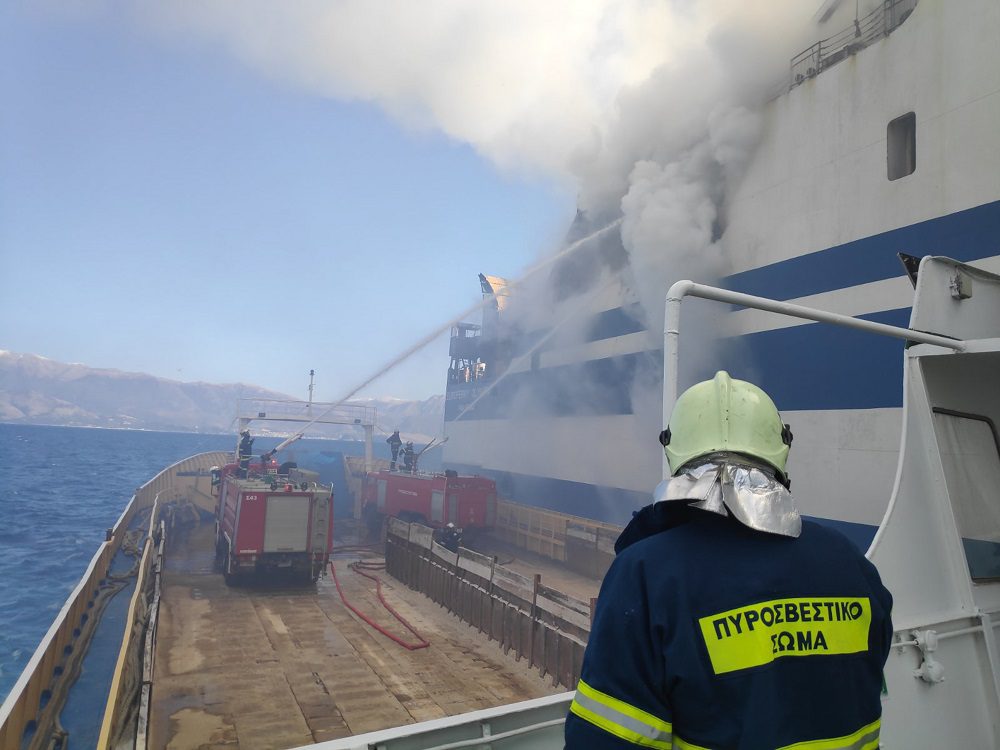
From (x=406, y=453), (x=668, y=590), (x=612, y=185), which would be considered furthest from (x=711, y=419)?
(x=406, y=453)

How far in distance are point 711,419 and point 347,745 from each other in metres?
1.80

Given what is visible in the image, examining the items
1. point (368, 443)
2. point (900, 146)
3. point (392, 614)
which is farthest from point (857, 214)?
point (368, 443)

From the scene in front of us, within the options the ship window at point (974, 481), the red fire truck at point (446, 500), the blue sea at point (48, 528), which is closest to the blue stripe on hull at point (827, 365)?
the ship window at point (974, 481)

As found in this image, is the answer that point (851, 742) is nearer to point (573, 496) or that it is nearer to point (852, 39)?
point (852, 39)

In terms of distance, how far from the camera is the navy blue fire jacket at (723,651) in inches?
53.3

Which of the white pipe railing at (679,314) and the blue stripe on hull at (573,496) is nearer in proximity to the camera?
the white pipe railing at (679,314)

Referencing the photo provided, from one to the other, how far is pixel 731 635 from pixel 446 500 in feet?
60.1

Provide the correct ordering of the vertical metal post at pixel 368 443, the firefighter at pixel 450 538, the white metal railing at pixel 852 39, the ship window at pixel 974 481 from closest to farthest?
the ship window at pixel 974 481 < the white metal railing at pixel 852 39 < the firefighter at pixel 450 538 < the vertical metal post at pixel 368 443

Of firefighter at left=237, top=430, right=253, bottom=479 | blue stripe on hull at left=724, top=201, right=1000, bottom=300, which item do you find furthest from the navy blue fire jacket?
firefighter at left=237, top=430, right=253, bottom=479

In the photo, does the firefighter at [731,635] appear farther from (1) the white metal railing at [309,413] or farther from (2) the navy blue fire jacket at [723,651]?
(1) the white metal railing at [309,413]

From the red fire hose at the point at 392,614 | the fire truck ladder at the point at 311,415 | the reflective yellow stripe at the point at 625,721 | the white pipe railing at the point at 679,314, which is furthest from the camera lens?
the fire truck ladder at the point at 311,415

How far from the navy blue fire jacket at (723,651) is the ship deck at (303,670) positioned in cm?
780

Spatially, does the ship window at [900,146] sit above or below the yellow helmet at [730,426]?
above

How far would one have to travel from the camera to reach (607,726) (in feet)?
4.46
